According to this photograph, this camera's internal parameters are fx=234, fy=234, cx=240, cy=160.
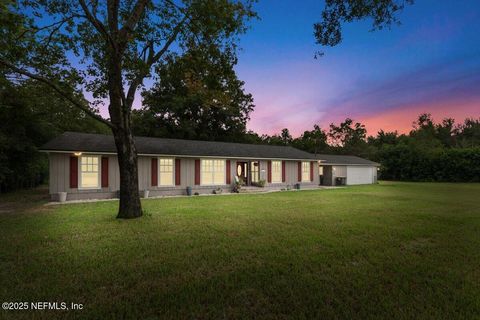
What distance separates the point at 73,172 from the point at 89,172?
0.71 m

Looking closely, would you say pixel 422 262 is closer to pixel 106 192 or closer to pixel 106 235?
pixel 106 235

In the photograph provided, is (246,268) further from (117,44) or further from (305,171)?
(305,171)

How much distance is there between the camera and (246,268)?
3955mm

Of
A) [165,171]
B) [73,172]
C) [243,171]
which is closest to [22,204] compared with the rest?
[73,172]

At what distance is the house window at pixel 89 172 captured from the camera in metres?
12.6

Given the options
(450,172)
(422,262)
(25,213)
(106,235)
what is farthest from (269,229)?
(450,172)

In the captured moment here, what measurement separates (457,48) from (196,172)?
15.0 m

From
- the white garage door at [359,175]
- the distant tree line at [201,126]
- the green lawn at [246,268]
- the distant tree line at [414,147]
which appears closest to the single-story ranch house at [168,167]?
the distant tree line at [201,126]

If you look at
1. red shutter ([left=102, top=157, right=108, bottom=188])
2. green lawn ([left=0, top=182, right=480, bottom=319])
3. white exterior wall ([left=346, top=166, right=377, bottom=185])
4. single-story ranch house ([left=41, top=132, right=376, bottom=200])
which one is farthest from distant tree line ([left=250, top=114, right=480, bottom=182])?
red shutter ([left=102, top=157, right=108, bottom=188])

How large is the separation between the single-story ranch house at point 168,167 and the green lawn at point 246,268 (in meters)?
5.48

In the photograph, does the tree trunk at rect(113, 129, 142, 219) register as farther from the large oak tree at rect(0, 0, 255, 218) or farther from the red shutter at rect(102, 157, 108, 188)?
the red shutter at rect(102, 157, 108, 188)

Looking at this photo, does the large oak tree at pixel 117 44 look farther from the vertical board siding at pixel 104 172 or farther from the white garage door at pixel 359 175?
the white garage door at pixel 359 175

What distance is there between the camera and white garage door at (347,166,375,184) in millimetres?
25297

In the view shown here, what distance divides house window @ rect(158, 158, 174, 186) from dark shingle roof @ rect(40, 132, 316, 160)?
59 cm
